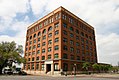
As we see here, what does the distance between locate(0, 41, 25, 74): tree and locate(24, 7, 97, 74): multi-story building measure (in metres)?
10.8

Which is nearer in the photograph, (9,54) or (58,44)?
(9,54)

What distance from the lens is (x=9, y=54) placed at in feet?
167

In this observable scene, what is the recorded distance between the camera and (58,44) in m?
54.9

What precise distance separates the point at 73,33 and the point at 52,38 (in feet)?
32.8

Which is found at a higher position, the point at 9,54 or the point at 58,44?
the point at 58,44

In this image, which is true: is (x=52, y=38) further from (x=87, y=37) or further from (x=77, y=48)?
(x=87, y=37)

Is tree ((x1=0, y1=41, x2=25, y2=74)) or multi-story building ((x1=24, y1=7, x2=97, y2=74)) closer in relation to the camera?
tree ((x1=0, y1=41, x2=25, y2=74))

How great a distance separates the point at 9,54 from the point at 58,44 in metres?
18.5

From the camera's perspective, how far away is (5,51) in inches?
2160

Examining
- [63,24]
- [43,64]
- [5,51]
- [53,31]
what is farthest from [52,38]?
[5,51]

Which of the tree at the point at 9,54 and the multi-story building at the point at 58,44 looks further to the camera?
the multi-story building at the point at 58,44

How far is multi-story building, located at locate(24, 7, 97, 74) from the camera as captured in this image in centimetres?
5478

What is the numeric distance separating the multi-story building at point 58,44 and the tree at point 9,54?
427 inches

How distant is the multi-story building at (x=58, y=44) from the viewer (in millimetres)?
54781
